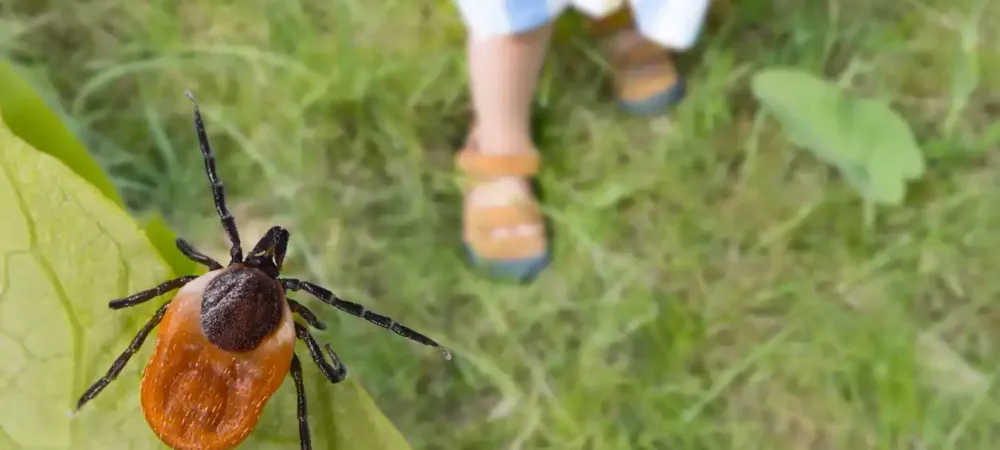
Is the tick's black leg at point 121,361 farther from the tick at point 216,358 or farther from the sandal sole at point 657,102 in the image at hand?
the sandal sole at point 657,102

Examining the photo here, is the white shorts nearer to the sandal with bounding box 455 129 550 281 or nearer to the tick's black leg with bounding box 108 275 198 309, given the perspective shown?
the sandal with bounding box 455 129 550 281

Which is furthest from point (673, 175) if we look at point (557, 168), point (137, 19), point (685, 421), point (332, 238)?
point (137, 19)

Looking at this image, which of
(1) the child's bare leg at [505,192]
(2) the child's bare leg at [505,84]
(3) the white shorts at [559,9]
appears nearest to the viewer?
(3) the white shorts at [559,9]

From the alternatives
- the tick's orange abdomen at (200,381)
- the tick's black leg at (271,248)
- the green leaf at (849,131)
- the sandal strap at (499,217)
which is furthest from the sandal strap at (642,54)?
the tick's orange abdomen at (200,381)

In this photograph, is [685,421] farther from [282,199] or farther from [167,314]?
[167,314]

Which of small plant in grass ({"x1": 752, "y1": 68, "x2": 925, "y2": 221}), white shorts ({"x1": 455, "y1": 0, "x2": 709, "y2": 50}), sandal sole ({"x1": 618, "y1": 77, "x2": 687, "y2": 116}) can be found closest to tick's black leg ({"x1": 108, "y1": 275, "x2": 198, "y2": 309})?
white shorts ({"x1": 455, "y1": 0, "x2": 709, "y2": 50})

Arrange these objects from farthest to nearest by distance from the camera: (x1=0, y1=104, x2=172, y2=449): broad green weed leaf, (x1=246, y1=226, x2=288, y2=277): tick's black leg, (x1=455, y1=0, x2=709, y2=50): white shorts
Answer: (x1=455, y1=0, x2=709, y2=50): white shorts, (x1=246, y1=226, x2=288, y2=277): tick's black leg, (x1=0, y1=104, x2=172, y2=449): broad green weed leaf

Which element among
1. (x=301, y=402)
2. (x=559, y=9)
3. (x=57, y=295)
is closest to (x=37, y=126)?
(x=57, y=295)
